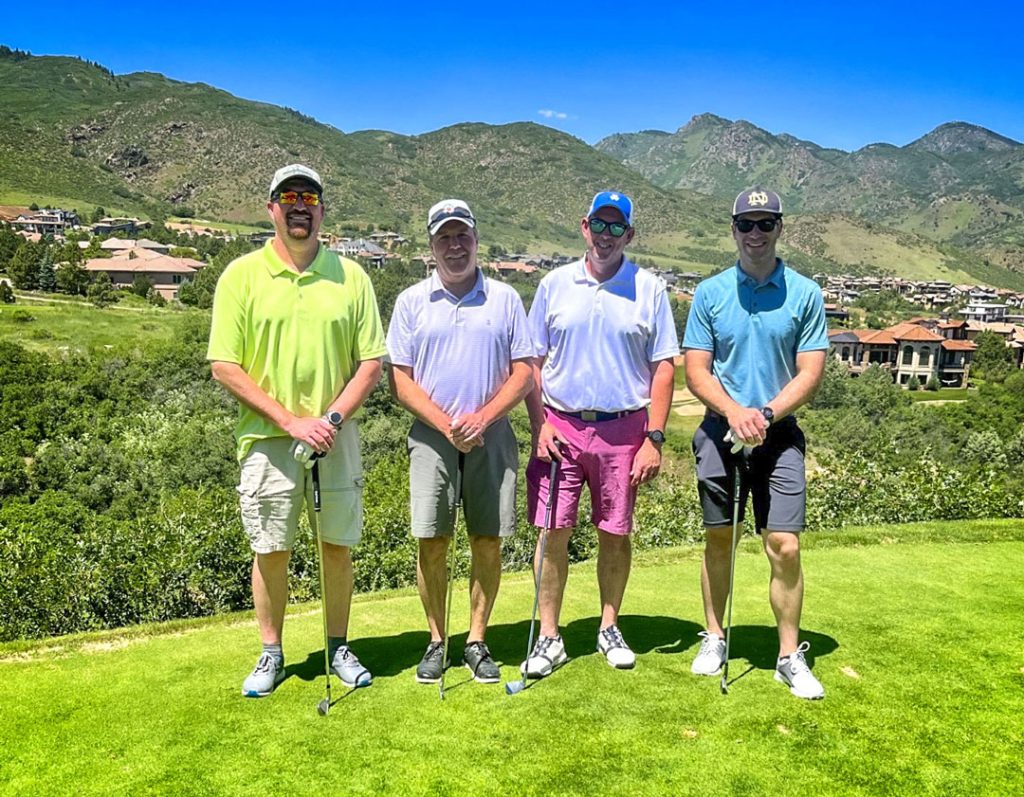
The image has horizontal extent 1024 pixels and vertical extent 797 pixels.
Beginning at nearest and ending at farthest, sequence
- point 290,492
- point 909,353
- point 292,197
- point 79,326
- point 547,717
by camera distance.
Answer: point 547,717
point 292,197
point 290,492
point 79,326
point 909,353

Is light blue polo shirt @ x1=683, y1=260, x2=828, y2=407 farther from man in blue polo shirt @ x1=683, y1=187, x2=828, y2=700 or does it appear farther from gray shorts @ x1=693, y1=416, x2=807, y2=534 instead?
gray shorts @ x1=693, y1=416, x2=807, y2=534

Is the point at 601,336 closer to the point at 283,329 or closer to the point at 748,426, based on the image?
the point at 748,426

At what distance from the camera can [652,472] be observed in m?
4.35

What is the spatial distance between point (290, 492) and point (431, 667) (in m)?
1.20

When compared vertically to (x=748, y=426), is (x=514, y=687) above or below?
below

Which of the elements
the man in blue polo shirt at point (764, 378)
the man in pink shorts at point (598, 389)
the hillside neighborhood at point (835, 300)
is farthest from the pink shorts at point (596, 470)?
the hillside neighborhood at point (835, 300)

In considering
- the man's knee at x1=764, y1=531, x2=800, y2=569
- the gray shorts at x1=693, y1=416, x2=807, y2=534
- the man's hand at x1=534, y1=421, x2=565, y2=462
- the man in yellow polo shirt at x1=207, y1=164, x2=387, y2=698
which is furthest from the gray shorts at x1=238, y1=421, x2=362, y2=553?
the man's knee at x1=764, y1=531, x2=800, y2=569

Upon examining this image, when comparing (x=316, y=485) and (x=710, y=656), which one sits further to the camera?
(x=710, y=656)

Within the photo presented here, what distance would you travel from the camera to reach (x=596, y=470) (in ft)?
14.4

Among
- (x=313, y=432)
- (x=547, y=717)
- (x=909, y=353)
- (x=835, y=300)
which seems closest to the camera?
(x=547, y=717)

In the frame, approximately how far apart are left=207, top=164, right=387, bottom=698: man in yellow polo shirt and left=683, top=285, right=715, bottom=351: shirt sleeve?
1.71 m

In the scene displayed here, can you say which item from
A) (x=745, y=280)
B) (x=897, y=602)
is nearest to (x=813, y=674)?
(x=897, y=602)

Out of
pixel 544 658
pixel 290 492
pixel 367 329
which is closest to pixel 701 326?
pixel 367 329

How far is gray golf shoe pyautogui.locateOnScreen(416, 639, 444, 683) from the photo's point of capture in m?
4.17
